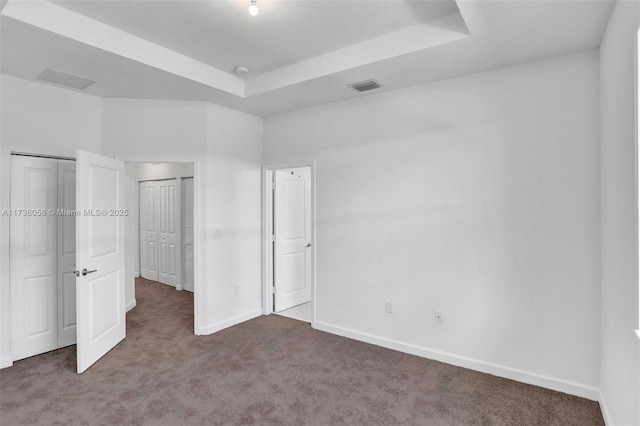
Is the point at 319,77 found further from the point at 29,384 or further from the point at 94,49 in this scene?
the point at 29,384

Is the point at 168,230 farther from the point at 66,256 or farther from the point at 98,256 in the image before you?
the point at 98,256

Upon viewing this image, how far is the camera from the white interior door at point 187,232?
593 cm

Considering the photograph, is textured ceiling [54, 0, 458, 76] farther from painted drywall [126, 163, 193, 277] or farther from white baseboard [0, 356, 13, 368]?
white baseboard [0, 356, 13, 368]

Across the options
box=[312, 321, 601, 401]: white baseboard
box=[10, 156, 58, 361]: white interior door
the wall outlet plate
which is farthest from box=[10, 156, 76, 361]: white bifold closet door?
the wall outlet plate

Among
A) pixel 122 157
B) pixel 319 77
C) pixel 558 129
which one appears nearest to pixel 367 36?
pixel 319 77

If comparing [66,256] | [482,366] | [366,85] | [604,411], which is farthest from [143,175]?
[604,411]

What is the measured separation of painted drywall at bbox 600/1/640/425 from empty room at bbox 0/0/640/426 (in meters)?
0.03

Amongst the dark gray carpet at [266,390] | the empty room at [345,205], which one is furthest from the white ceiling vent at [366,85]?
the dark gray carpet at [266,390]

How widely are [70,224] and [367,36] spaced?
11.0ft

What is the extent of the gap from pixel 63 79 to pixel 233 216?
206 cm

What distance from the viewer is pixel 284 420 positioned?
7.80 feet

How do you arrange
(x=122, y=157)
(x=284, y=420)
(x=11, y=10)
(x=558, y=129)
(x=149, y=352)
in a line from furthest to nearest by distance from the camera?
1. (x=122, y=157)
2. (x=149, y=352)
3. (x=558, y=129)
4. (x=284, y=420)
5. (x=11, y=10)

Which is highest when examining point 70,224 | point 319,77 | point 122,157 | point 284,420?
point 319,77

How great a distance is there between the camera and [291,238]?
4934 mm
